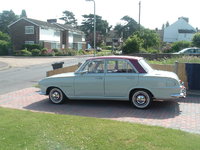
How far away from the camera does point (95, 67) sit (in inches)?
306

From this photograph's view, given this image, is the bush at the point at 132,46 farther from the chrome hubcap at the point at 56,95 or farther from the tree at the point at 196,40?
the chrome hubcap at the point at 56,95

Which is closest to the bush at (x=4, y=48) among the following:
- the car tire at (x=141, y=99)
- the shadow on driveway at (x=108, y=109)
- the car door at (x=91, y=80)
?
the shadow on driveway at (x=108, y=109)

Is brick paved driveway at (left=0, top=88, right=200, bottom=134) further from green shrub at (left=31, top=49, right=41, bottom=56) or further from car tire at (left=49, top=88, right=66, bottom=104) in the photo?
green shrub at (left=31, top=49, right=41, bottom=56)

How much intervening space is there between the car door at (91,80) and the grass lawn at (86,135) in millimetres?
1764

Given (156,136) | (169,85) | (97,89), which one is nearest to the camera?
(156,136)

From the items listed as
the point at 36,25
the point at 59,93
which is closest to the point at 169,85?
the point at 59,93

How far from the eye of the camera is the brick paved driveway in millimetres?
6035

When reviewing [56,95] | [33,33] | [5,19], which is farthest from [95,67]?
[5,19]

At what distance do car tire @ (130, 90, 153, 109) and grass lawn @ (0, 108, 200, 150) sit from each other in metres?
1.78

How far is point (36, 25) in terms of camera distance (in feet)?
157

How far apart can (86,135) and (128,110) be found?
8.42 feet

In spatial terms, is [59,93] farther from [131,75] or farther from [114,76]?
[131,75]

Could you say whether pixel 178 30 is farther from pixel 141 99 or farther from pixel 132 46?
pixel 141 99

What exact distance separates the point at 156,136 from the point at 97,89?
10.5 ft
